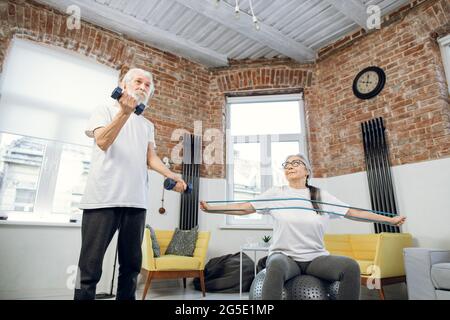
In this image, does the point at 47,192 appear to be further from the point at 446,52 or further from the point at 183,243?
the point at 446,52

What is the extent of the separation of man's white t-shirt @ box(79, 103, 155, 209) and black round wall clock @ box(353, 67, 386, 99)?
3438mm

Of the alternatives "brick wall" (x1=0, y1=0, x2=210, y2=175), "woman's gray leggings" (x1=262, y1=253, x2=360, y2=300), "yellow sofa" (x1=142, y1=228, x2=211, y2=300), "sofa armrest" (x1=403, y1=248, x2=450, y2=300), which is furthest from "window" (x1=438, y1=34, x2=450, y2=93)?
"yellow sofa" (x1=142, y1=228, x2=211, y2=300)

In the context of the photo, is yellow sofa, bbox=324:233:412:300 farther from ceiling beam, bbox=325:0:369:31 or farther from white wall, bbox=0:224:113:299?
white wall, bbox=0:224:113:299

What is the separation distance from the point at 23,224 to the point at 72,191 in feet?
1.94

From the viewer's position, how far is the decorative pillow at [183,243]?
336 centimetres

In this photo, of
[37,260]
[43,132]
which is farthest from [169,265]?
[43,132]

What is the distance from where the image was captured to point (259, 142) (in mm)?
4348

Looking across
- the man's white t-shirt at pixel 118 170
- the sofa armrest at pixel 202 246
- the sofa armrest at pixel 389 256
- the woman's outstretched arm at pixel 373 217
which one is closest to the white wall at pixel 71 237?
the sofa armrest at pixel 389 256

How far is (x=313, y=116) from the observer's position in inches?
174

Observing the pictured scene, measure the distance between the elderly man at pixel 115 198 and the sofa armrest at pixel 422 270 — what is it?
7.37 ft

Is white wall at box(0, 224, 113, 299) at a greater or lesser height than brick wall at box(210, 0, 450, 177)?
lesser

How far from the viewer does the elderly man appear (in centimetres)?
109

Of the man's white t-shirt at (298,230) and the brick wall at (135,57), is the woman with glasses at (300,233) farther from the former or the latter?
the brick wall at (135,57)

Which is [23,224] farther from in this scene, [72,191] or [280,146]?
[280,146]
